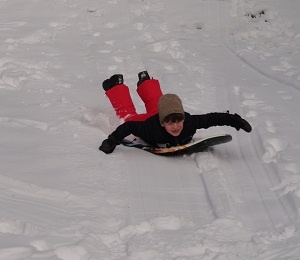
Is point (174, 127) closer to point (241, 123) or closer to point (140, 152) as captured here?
point (140, 152)

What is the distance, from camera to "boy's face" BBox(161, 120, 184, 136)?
13.8 ft

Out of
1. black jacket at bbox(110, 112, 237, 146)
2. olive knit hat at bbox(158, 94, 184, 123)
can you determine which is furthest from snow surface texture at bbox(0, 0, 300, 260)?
olive knit hat at bbox(158, 94, 184, 123)

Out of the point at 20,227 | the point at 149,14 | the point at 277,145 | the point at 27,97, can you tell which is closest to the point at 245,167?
the point at 277,145

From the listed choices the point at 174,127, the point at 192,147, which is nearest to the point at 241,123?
the point at 192,147

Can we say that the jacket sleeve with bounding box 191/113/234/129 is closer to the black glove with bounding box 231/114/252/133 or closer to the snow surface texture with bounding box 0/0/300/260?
the black glove with bounding box 231/114/252/133

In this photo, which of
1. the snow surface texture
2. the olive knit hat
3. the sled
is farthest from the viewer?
the sled

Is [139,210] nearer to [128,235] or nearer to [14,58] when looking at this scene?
[128,235]

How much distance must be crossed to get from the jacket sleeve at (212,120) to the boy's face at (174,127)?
6.6 inches

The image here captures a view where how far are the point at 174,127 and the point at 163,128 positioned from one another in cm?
16

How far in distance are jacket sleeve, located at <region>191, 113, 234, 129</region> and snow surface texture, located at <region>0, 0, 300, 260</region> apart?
0.24 metres

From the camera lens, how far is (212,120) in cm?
435

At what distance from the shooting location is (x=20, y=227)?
2951 millimetres

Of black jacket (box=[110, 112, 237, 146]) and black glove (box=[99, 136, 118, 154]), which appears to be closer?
black glove (box=[99, 136, 118, 154])

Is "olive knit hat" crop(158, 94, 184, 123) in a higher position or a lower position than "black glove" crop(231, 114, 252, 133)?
higher
